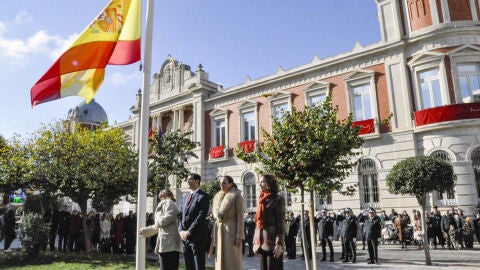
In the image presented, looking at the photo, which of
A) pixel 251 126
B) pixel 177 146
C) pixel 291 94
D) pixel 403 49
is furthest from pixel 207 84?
pixel 403 49

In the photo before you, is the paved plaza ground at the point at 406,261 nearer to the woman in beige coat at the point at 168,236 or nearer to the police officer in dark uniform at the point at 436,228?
the police officer in dark uniform at the point at 436,228

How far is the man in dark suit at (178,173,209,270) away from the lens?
6016mm

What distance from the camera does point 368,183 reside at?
2014cm

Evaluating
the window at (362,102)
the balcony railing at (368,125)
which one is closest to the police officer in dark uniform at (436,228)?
the balcony railing at (368,125)

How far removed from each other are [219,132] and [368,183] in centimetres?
1211

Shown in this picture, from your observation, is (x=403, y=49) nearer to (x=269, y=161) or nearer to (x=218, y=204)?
(x=269, y=161)

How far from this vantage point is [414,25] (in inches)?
778

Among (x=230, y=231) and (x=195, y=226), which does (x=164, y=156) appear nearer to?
(x=195, y=226)

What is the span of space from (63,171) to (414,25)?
18.5 m

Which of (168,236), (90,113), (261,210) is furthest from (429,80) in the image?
(90,113)

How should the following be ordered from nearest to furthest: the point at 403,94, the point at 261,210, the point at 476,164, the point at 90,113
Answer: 1. the point at 261,210
2. the point at 476,164
3. the point at 403,94
4. the point at 90,113

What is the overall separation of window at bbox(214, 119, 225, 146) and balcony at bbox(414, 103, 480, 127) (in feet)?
46.1

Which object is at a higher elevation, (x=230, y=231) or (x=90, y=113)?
(x=90, y=113)

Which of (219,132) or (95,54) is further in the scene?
(219,132)
